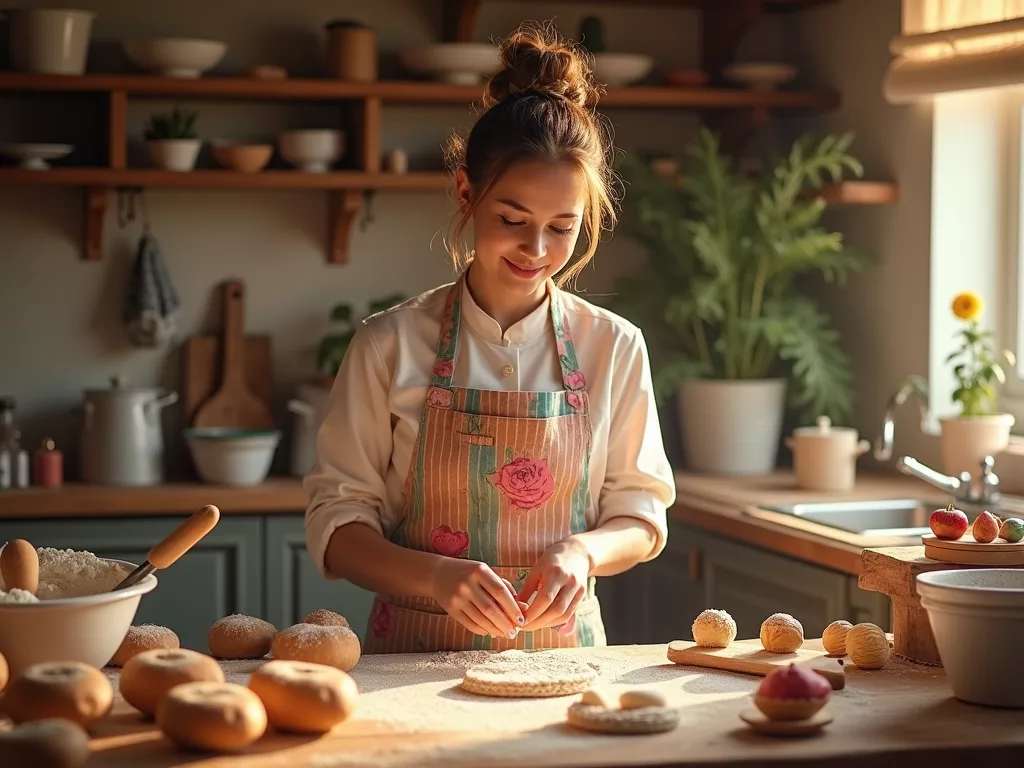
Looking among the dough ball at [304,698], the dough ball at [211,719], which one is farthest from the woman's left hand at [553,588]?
the dough ball at [211,719]

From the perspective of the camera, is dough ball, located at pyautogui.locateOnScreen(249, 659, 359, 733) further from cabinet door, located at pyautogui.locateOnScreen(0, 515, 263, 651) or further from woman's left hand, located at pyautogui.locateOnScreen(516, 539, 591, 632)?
cabinet door, located at pyautogui.locateOnScreen(0, 515, 263, 651)

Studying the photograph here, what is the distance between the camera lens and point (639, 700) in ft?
4.51

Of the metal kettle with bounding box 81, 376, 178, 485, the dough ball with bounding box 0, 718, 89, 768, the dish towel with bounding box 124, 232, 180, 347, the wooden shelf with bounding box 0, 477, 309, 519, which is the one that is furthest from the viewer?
the dish towel with bounding box 124, 232, 180, 347

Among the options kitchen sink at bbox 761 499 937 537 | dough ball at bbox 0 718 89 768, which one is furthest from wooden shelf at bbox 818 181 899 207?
dough ball at bbox 0 718 89 768

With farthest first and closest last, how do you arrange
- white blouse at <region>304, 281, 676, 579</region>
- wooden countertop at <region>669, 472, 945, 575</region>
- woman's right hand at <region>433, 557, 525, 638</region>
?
wooden countertop at <region>669, 472, 945, 575</region>
white blouse at <region>304, 281, 676, 579</region>
woman's right hand at <region>433, 557, 525, 638</region>

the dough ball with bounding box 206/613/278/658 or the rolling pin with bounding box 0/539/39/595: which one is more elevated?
the rolling pin with bounding box 0/539/39/595

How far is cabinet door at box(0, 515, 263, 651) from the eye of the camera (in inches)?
130

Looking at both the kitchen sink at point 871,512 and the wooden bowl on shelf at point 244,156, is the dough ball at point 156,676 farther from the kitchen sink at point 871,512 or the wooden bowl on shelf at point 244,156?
the wooden bowl on shelf at point 244,156

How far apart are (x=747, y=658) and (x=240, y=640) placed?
0.58 m

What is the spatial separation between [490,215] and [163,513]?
5.84 ft

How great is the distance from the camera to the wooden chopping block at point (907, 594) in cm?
165

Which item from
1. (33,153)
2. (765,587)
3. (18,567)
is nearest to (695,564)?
(765,587)

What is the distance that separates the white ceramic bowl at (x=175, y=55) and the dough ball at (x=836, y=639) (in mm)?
2335

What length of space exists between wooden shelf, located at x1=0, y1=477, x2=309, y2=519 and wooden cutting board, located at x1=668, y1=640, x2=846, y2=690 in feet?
6.06
